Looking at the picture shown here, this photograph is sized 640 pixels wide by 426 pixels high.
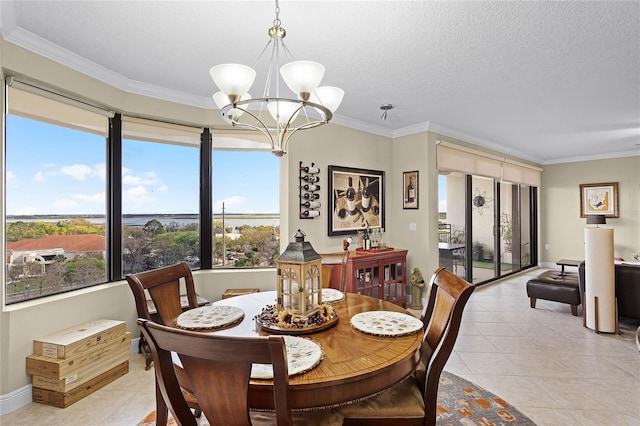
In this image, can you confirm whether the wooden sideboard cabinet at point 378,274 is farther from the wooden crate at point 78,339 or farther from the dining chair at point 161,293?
the wooden crate at point 78,339

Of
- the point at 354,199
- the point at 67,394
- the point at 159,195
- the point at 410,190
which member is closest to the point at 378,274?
the point at 354,199

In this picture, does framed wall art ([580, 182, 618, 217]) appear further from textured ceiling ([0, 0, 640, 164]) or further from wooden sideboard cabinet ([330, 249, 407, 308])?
wooden sideboard cabinet ([330, 249, 407, 308])

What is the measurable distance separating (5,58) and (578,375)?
186 inches

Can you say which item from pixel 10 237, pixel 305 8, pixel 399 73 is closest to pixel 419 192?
pixel 399 73

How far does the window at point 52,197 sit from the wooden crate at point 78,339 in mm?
357

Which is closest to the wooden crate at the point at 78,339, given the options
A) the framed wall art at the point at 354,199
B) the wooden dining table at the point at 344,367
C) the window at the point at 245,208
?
the window at the point at 245,208

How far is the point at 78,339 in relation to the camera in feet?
7.66

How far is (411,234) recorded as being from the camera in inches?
180

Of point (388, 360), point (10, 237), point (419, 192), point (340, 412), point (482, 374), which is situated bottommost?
point (482, 374)

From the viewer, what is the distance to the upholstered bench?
160 inches

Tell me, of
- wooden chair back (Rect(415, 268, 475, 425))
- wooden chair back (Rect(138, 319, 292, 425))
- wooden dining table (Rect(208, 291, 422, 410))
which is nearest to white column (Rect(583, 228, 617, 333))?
wooden chair back (Rect(415, 268, 475, 425))

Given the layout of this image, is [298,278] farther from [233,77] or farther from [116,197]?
[116,197]

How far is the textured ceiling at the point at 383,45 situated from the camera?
1964mm

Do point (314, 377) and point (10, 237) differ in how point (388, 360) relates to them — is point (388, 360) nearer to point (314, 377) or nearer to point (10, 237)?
point (314, 377)
